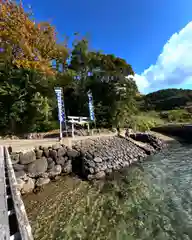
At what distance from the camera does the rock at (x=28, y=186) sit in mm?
5269

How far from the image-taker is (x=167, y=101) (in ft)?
123

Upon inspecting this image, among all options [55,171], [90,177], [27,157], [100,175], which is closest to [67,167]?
[55,171]

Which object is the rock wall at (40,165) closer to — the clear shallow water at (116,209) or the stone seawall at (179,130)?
the clear shallow water at (116,209)

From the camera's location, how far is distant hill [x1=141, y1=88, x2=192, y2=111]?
35562 millimetres

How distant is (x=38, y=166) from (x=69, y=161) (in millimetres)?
1521

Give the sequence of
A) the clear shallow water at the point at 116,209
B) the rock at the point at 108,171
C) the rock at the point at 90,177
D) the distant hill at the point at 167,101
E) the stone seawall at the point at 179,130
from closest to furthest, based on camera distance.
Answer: the clear shallow water at the point at 116,209 → the rock at the point at 90,177 → the rock at the point at 108,171 → the stone seawall at the point at 179,130 → the distant hill at the point at 167,101

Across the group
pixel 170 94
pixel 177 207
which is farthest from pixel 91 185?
pixel 170 94

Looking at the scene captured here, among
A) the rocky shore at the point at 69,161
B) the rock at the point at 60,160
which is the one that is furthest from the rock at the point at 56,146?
the rock at the point at 60,160

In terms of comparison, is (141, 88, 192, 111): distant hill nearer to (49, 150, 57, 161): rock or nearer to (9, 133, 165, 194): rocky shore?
(9, 133, 165, 194): rocky shore

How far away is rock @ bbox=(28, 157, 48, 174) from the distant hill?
33.4 m

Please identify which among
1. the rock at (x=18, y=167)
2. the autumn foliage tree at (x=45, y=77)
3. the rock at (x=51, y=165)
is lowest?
the rock at (x=51, y=165)

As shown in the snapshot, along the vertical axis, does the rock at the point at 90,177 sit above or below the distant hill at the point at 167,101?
below

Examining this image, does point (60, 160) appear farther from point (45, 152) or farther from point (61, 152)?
point (45, 152)

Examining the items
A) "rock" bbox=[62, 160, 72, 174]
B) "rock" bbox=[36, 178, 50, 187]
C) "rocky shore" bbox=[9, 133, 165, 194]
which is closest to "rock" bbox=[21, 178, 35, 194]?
"rocky shore" bbox=[9, 133, 165, 194]
